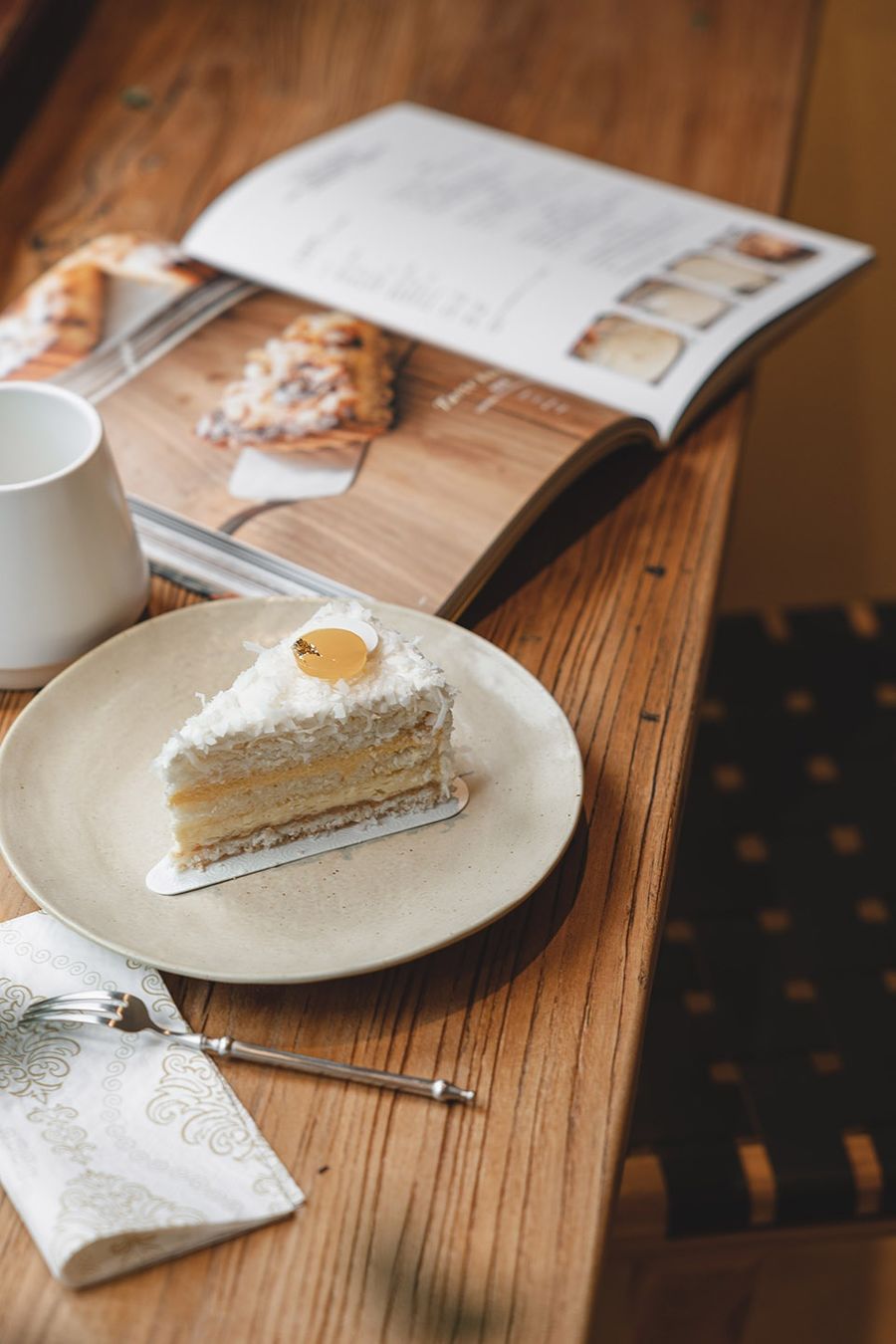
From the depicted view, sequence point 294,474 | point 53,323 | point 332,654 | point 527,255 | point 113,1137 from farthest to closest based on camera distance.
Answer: point 527,255
point 53,323
point 294,474
point 332,654
point 113,1137

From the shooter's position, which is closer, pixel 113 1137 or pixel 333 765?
pixel 113 1137

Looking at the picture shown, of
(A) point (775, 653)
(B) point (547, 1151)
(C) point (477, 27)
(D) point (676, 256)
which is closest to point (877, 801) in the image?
(A) point (775, 653)

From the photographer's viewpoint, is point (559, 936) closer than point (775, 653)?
Yes

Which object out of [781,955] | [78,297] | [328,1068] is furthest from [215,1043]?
[78,297]

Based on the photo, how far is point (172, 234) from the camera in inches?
44.1

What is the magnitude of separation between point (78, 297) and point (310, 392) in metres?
0.22

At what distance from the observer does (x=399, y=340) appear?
3.18ft

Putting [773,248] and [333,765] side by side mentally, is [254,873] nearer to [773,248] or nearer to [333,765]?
[333,765]

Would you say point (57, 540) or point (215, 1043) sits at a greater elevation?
point (57, 540)

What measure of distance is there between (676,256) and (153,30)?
2.30ft

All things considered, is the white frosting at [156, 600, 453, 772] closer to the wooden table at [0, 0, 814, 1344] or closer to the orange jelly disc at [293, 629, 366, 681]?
the orange jelly disc at [293, 629, 366, 681]

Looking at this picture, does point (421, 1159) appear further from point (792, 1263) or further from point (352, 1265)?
point (792, 1263)

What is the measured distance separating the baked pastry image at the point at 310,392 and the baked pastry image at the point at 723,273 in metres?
0.27

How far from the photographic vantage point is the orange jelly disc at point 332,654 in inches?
24.8
